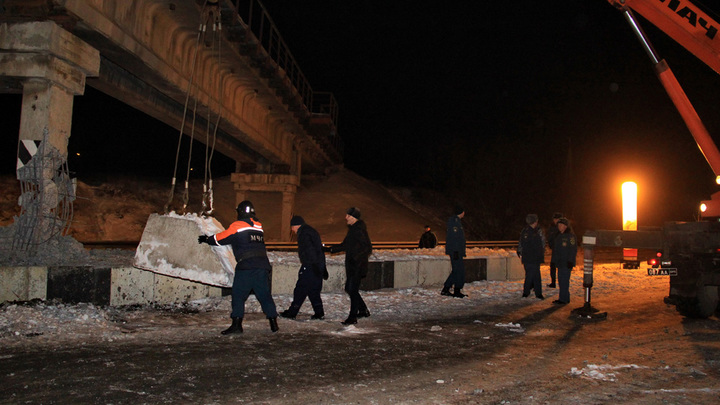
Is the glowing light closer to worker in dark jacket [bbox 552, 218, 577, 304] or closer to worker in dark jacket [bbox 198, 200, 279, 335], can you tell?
worker in dark jacket [bbox 552, 218, 577, 304]

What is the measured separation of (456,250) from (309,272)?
378 centimetres

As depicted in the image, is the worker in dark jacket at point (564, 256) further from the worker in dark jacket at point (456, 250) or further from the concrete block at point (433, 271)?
the concrete block at point (433, 271)

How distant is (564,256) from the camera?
10.4 metres

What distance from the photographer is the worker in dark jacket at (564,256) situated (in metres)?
10.4

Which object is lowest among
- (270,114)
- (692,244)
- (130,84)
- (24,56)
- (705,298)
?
(705,298)

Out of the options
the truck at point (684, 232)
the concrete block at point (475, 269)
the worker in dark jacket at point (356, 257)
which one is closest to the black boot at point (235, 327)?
the worker in dark jacket at point (356, 257)

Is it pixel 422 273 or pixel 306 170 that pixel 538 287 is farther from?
pixel 306 170

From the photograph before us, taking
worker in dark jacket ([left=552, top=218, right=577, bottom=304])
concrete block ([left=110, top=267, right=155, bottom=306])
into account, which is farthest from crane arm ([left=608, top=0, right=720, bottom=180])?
concrete block ([left=110, top=267, right=155, bottom=306])

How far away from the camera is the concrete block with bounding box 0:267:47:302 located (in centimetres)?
736

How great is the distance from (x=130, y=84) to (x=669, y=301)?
13.4 meters

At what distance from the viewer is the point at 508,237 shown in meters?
46.7

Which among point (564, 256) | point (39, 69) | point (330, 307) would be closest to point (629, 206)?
point (564, 256)

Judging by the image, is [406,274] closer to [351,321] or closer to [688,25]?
[351,321]

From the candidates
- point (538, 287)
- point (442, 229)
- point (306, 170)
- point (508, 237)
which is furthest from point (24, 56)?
point (508, 237)
